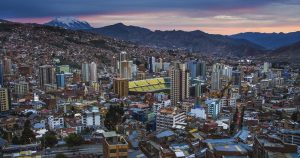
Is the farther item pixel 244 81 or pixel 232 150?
pixel 244 81

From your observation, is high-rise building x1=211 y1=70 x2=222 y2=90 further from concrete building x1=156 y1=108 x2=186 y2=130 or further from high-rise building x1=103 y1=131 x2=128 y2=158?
high-rise building x1=103 y1=131 x2=128 y2=158

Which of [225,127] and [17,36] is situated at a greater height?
[17,36]

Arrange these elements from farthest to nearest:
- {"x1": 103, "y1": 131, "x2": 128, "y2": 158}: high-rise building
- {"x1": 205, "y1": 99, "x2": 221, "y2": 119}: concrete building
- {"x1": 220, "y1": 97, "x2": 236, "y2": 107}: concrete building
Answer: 1. {"x1": 220, "y1": 97, "x2": 236, "y2": 107}: concrete building
2. {"x1": 205, "y1": 99, "x2": 221, "y2": 119}: concrete building
3. {"x1": 103, "y1": 131, "x2": 128, "y2": 158}: high-rise building

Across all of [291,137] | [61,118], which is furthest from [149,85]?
[291,137]

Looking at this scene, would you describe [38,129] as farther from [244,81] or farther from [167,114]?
[244,81]

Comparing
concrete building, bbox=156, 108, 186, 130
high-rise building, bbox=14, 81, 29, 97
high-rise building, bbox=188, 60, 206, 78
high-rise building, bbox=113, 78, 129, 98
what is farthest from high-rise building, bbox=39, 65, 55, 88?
concrete building, bbox=156, 108, 186, 130

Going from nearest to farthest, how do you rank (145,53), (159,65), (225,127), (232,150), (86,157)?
1. (232,150)
2. (86,157)
3. (225,127)
4. (159,65)
5. (145,53)

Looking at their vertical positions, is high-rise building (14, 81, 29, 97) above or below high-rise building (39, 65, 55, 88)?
below
